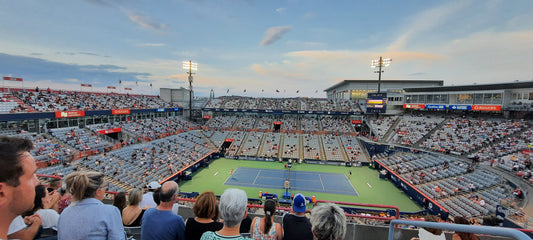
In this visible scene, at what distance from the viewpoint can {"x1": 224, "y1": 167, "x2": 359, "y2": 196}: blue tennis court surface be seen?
77.9 ft

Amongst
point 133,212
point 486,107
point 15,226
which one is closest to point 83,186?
point 15,226

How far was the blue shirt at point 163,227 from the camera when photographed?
A: 3.08 m

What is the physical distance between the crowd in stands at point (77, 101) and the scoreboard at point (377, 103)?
42169 mm

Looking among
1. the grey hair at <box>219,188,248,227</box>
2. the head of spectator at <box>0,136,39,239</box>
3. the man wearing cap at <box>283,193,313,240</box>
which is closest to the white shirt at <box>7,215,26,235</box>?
the head of spectator at <box>0,136,39,239</box>

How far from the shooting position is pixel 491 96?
101 ft

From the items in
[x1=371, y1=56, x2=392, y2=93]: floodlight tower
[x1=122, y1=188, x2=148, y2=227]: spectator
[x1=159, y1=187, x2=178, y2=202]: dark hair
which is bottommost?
[x1=122, y1=188, x2=148, y2=227]: spectator

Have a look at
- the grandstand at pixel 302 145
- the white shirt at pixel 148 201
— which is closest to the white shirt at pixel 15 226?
the white shirt at pixel 148 201

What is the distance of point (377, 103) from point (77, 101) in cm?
4880

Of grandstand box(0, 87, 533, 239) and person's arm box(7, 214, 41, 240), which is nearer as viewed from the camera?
person's arm box(7, 214, 41, 240)

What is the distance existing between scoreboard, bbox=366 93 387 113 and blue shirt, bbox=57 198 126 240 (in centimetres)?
4368

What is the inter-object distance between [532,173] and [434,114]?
25.0 meters

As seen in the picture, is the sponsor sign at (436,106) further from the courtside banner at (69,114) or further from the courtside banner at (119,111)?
the courtside banner at (69,114)

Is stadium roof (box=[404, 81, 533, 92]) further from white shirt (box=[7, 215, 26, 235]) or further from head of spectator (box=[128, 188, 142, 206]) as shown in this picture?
white shirt (box=[7, 215, 26, 235])

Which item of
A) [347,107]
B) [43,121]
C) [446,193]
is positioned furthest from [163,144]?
[347,107]
